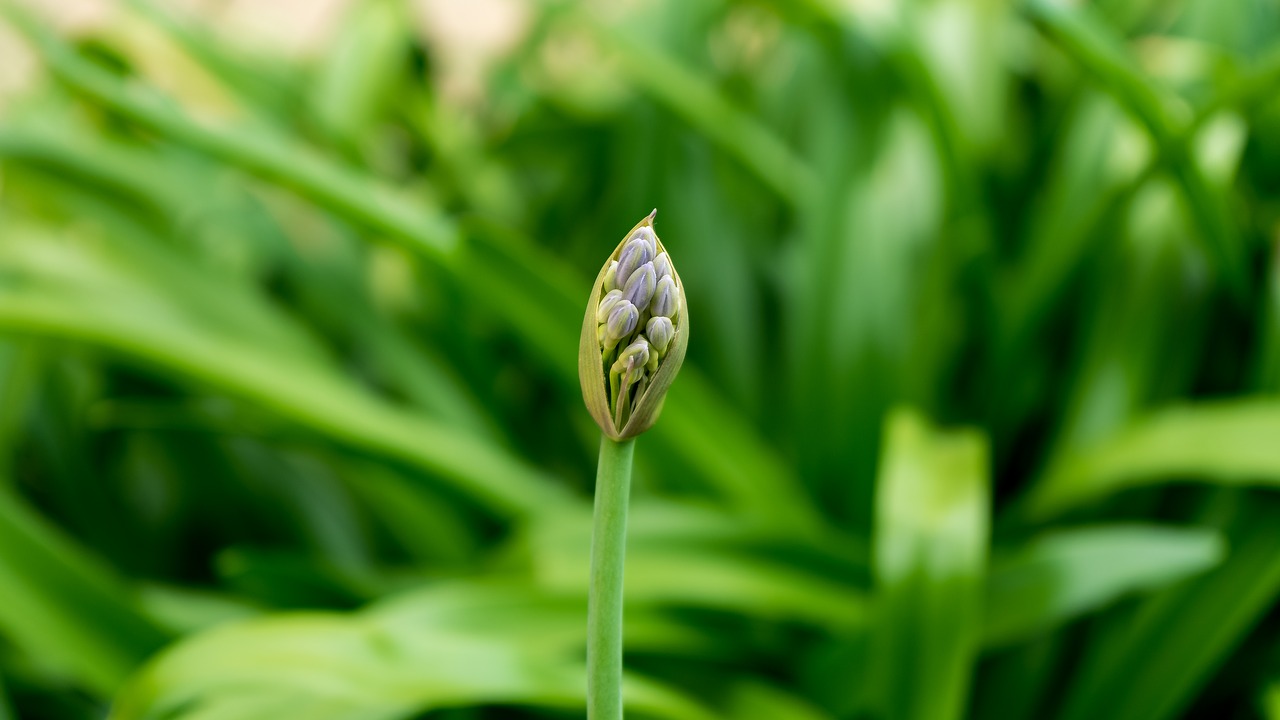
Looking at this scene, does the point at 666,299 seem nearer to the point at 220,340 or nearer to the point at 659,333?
the point at 659,333

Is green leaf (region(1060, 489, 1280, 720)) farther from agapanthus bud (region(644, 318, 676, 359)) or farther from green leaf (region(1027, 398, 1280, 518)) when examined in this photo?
agapanthus bud (region(644, 318, 676, 359))

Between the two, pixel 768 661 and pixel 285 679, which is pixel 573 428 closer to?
pixel 768 661

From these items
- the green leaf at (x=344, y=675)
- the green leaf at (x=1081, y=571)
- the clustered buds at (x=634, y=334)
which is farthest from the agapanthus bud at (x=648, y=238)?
the green leaf at (x=1081, y=571)

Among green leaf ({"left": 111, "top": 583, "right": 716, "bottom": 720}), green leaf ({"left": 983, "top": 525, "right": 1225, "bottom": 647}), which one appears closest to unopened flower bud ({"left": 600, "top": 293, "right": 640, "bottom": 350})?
green leaf ({"left": 111, "top": 583, "right": 716, "bottom": 720})

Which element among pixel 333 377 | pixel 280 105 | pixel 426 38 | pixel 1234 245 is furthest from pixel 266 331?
pixel 1234 245

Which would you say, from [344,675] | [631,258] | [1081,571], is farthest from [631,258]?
[1081,571]
